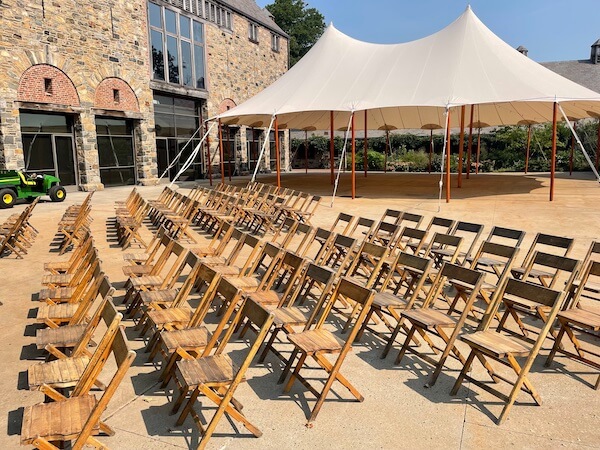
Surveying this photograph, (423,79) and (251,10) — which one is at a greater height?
(251,10)

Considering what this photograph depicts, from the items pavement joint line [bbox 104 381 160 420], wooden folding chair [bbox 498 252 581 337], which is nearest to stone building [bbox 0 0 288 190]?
pavement joint line [bbox 104 381 160 420]

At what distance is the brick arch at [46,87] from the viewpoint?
14141 mm

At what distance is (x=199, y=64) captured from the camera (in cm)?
2139

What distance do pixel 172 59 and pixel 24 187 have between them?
9.27 m

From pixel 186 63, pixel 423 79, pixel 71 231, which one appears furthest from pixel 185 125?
pixel 71 231

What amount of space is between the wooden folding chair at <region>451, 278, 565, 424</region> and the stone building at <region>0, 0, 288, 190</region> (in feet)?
47.7

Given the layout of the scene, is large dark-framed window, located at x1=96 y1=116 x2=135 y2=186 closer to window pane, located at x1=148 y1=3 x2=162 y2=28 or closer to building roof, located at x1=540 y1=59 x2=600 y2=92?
window pane, located at x1=148 y1=3 x2=162 y2=28

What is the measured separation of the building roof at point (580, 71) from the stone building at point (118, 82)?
30041 mm

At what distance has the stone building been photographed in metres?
14.2

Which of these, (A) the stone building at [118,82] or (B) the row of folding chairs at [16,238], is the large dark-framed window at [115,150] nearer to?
(A) the stone building at [118,82]

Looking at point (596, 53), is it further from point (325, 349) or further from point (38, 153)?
point (325, 349)

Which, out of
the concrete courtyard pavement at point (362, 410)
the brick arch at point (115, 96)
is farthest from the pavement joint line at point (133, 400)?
the brick arch at point (115, 96)

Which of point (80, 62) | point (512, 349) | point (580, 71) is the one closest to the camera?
point (512, 349)

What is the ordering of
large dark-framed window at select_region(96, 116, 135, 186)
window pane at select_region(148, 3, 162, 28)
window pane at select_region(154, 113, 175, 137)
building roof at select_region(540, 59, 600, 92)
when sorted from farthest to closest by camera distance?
building roof at select_region(540, 59, 600, 92), window pane at select_region(154, 113, 175, 137), window pane at select_region(148, 3, 162, 28), large dark-framed window at select_region(96, 116, 135, 186)
